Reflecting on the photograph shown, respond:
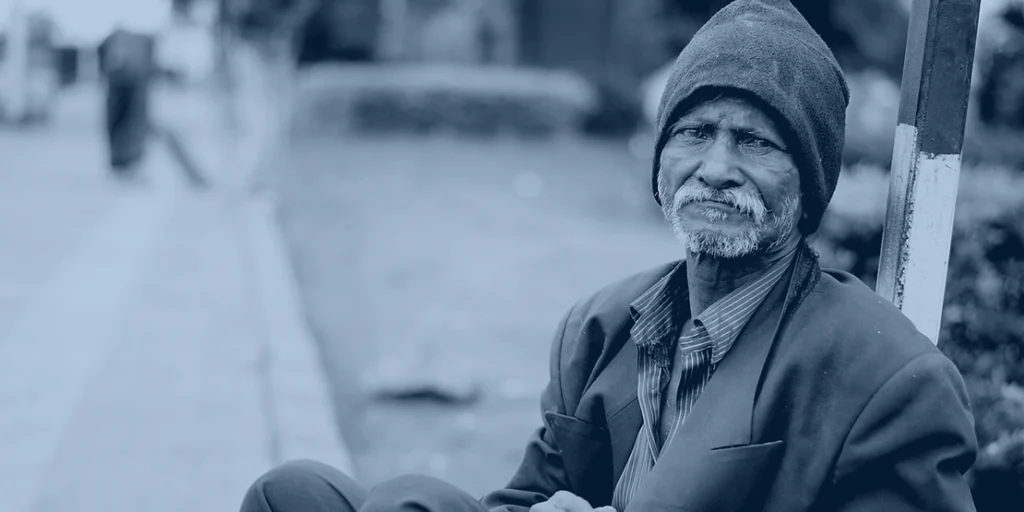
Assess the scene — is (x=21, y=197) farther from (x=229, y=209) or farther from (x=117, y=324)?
(x=117, y=324)

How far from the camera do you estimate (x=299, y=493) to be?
240 cm

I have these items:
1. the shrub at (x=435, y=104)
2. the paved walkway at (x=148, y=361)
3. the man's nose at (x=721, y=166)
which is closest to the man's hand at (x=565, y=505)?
the man's nose at (x=721, y=166)

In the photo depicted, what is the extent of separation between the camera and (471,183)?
47.2 ft

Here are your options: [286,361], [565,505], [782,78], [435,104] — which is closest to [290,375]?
[286,361]

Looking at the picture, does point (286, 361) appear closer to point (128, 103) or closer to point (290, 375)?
point (290, 375)

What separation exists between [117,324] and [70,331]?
31cm

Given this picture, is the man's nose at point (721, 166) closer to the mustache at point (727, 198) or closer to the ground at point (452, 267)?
the mustache at point (727, 198)

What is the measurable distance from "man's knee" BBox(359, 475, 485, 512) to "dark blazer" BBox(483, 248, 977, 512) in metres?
0.36

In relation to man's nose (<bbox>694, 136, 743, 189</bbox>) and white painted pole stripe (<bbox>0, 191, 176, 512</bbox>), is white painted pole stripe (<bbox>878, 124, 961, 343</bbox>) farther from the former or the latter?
white painted pole stripe (<bbox>0, 191, 176, 512</bbox>)

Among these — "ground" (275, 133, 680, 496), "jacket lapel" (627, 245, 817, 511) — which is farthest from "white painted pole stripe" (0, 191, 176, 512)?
"jacket lapel" (627, 245, 817, 511)

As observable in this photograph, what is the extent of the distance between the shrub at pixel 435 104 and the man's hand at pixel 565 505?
657 inches

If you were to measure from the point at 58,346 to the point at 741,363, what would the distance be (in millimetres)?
5573

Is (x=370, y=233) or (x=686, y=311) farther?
(x=370, y=233)

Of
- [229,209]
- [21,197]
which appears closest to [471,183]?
[229,209]
